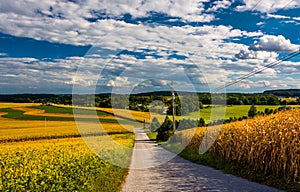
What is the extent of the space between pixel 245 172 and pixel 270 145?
155 centimetres

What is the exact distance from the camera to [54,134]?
133 feet

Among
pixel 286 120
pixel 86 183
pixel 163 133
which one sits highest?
pixel 286 120

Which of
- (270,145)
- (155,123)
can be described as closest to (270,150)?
(270,145)

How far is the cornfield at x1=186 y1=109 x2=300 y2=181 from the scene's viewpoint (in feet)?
39.3

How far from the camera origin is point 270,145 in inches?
524

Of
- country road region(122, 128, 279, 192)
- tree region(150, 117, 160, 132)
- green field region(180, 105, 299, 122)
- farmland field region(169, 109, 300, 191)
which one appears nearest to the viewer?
country road region(122, 128, 279, 192)

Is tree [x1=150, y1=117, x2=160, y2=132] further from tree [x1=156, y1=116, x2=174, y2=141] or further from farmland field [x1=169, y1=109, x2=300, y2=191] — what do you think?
farmland field [x1=169, y1=109, x2=300, y2=191]

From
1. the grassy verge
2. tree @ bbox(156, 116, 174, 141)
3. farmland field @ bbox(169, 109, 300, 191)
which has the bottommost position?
tree @ bbox(156, 116, 174, 141)

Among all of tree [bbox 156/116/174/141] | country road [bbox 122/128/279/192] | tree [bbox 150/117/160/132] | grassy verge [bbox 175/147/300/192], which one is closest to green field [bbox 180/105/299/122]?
tree [bbox 156/116/174/141]

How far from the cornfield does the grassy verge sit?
0.27 m

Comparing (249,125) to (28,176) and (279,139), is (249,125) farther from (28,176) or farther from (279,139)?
(28,176)

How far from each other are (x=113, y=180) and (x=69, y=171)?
304 centimetres

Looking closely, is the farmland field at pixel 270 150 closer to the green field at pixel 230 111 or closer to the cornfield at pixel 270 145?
the cornfield at pixel 270 145

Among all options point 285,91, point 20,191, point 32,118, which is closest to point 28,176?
point 20,191
